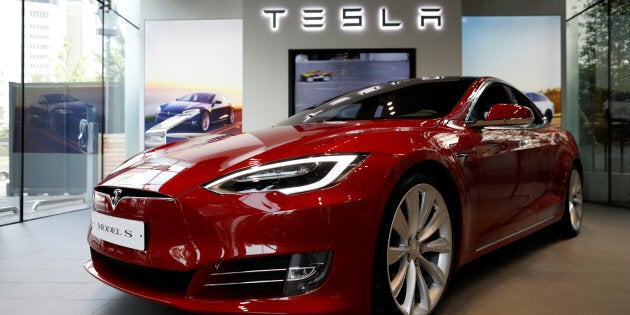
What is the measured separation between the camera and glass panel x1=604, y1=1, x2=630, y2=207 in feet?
18.4

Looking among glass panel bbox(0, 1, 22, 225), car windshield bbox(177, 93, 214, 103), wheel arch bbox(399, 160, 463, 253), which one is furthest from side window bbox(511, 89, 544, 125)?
car windshield bbox(177, 93, 214, 103)

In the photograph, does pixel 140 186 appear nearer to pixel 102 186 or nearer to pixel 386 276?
pixel 102 186

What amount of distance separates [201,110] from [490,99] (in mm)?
5662

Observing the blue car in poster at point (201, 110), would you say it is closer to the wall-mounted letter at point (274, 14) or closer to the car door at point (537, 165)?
the wall-mounted letter at point (274, 14)

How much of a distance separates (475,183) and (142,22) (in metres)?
6.60

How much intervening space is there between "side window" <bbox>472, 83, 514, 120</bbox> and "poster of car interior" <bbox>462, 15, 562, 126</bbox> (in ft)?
14.0

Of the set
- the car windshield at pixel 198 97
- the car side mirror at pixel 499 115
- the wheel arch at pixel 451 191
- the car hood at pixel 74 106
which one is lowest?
the wheel arch at pixel 451 191

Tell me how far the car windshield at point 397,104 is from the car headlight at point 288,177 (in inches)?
33.6

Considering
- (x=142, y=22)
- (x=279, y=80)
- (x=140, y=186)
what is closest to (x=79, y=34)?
(x=142, y=22)

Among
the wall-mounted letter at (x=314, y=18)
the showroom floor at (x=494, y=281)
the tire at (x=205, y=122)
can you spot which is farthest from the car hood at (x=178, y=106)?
the showroom floor at (x=494, y=281)

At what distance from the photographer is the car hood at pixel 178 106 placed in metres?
7.21

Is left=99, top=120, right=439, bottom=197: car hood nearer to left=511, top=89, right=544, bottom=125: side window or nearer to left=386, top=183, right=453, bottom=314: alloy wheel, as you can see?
Answer: left=386, top=183, right=453, bottom=314: alloy wheel

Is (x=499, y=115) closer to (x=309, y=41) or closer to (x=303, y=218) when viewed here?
(x=303, y=218)

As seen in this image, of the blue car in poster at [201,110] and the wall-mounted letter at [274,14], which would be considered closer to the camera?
the wall-mounted letter at [274,14]
